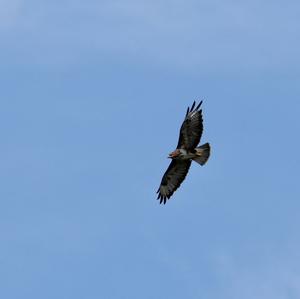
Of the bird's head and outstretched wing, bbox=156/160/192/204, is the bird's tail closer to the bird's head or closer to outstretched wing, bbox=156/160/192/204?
the bird's head

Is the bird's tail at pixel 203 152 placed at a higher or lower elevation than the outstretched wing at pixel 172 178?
lower

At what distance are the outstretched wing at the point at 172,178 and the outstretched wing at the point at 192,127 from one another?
188 cm

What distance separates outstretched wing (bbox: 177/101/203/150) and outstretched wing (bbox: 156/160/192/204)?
6.18 feet

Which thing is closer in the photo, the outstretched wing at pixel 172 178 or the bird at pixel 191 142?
the bird at pixel 191 142

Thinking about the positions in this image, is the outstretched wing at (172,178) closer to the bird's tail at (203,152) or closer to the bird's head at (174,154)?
the bird's head at (174,154)

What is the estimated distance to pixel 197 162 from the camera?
49.0 metres

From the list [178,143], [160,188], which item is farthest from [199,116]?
[160,188]

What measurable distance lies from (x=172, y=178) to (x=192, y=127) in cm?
369

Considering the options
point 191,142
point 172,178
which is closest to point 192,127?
point 191,142

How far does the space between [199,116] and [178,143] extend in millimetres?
1454

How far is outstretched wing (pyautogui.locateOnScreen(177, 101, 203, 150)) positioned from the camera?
159 feet

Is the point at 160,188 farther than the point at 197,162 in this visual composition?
Yes

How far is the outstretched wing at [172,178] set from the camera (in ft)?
167

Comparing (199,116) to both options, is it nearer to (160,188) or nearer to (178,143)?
(178,143)
